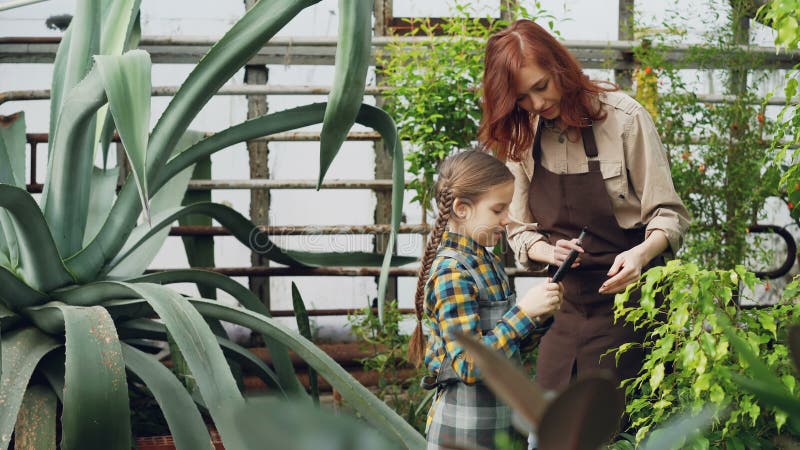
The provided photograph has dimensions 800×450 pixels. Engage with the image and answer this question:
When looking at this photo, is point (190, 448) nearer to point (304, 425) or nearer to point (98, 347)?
point (98, 347)

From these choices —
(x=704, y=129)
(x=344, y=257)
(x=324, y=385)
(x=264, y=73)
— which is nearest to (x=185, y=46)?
(x=264, y=73)

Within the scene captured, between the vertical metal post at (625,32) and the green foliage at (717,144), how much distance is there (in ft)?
0.58

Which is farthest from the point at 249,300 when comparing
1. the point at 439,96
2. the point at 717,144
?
the point at 717,144

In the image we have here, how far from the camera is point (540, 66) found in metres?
1.88

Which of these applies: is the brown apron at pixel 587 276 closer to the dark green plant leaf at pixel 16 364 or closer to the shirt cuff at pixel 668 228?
the shirt cuff at pixel 668 228

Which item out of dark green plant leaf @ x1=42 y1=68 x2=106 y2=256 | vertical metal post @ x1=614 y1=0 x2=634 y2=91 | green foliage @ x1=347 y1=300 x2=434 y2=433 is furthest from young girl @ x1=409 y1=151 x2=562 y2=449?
vertical metal post @ x1=614 y1=0 x2=634 y2=91

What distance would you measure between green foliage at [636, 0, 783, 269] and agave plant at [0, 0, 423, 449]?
2.24 meters

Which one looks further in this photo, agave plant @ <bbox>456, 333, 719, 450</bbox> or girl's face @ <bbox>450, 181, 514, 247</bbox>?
girl's face @ <bbox>450, 181, 514, 247</bbox>

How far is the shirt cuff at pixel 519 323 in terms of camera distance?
1.60 meters

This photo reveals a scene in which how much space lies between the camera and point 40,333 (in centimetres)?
176

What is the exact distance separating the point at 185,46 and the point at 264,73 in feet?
1.22

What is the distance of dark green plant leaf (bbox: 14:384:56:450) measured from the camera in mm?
1604

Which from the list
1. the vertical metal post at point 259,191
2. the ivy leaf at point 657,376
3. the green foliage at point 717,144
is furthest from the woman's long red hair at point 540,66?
the vertical metal post at point 259,191

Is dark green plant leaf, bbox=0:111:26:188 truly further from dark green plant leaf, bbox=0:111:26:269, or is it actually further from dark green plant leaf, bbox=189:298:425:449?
dark green plant leaf, bbox=189:298:425:449
